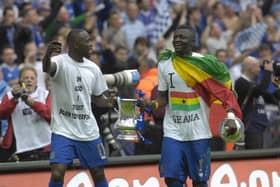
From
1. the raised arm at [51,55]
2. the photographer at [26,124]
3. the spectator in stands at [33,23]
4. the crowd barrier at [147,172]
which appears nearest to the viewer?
the raised arm at [51,55]

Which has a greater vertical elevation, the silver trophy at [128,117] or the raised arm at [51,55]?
the raised arm at [51,55]

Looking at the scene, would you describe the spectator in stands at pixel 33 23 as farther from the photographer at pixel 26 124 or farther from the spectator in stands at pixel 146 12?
the photographer at pixel 26 124

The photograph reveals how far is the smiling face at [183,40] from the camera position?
1112cm

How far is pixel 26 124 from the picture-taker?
1313 cm

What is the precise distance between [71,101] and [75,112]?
0.44 ft

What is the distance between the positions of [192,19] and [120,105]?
829cm

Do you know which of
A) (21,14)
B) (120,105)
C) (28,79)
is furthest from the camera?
(21,14)

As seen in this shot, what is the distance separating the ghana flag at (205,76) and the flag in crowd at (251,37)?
24.0ft

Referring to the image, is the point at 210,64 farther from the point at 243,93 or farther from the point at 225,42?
the point at 225,42

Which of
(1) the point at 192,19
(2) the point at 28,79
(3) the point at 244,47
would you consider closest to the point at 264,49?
(3) the point at 244,47

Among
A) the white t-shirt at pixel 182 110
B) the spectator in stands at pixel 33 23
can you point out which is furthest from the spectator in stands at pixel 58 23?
the white t-shirt at pixel 182 110

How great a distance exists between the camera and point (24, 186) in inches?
478

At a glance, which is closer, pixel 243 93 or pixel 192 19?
pixel 243 93

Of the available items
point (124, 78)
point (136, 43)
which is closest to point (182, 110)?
point (124, 78)
